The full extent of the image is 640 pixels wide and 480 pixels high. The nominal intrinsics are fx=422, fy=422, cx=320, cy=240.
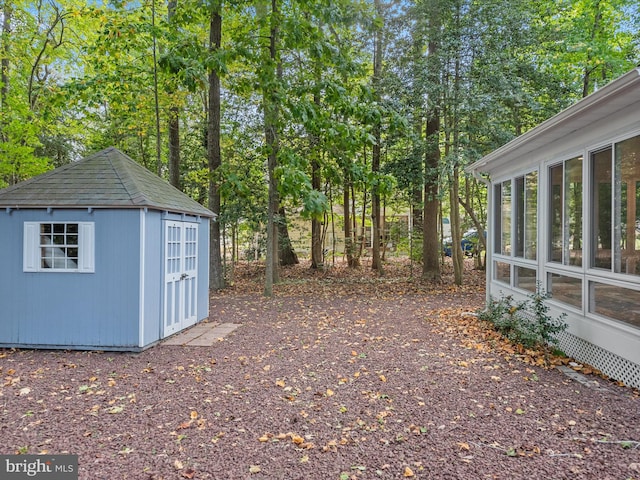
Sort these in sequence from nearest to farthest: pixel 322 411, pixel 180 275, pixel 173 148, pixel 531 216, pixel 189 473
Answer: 1. pixel 189 473
2. pixel 322 411
3. pixel 531 216
4. pixel 180 275
5. pixel 173 148

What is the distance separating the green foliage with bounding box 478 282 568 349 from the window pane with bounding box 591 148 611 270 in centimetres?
99

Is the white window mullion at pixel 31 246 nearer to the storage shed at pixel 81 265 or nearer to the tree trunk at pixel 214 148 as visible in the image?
the storage shed at pixel 81 265

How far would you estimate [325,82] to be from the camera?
29.7ft

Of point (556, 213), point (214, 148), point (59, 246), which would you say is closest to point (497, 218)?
point (556, 213)

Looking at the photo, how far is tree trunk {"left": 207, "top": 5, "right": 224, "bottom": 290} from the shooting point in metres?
10.2

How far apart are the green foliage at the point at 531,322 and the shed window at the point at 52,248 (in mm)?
5796

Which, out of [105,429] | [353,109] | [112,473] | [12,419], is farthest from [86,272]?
[353,109]

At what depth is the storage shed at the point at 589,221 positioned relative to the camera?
13.4 ft

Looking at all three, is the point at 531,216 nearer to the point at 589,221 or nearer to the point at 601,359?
the point at 589,221

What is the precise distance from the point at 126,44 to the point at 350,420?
10199 mm

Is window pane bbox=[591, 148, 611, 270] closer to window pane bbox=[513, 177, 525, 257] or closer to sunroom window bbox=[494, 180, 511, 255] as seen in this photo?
window pane bbox=[513, 177, 525, 257]

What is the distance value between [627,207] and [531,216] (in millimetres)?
2121

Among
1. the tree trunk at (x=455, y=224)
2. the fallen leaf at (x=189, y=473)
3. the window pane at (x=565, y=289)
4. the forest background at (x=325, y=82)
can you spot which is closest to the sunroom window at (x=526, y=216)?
the window pane at (x=565, y=289)

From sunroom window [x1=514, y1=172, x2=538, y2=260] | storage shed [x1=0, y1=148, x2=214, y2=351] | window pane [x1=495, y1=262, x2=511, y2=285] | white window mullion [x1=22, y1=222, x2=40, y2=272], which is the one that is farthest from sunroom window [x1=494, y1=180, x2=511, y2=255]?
white window mullion [x1=22, y1=222, x2=40, y2=272]
